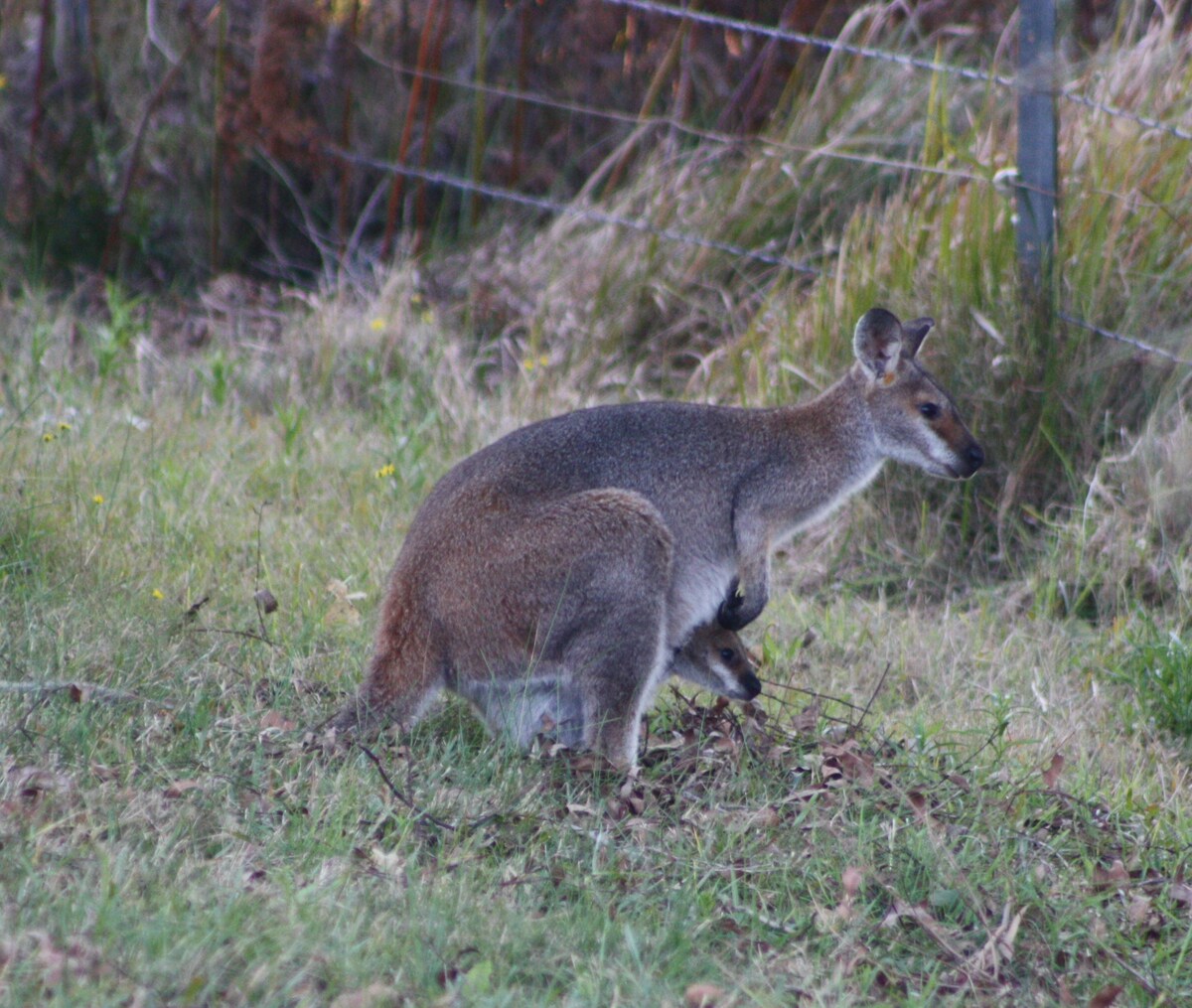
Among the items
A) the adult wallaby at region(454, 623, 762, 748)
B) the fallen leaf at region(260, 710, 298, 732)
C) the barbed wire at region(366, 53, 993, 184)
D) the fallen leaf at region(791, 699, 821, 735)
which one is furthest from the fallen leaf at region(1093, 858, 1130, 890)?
the barbed wire at region(366, 53, 993, 184)

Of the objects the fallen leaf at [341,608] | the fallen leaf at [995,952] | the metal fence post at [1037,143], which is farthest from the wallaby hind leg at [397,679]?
the metal fence post at [1037,143]

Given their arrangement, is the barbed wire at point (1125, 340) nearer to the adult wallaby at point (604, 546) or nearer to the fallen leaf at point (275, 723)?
the adult wallaby at point (604, 546)

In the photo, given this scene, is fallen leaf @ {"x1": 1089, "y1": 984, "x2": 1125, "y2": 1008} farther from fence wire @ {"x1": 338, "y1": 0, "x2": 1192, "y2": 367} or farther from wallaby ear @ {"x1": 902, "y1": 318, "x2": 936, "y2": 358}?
fence wire @ {"x1": 338, "y1": 0, "x2": 1192, "y2": 367}

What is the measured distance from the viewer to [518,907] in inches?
124

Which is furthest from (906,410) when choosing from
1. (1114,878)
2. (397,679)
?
(397,679)

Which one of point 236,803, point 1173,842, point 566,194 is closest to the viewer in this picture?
point 236,803

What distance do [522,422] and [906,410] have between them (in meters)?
1.91

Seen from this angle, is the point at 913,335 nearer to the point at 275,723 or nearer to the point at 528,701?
the point at 528,701

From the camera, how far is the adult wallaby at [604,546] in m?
3.87

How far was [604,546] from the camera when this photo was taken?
3.92m

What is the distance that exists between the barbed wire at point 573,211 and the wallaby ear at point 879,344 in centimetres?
156

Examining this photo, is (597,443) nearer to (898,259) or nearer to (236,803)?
(236,803)

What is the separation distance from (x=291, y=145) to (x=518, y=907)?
5625mm

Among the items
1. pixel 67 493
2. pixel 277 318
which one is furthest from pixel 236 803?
pixel 277 318
